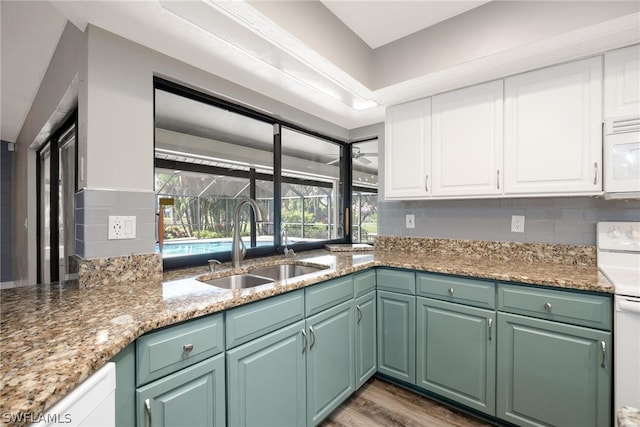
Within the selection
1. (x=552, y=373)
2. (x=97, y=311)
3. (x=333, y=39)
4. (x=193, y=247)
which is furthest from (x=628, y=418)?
(x=193, y=247)

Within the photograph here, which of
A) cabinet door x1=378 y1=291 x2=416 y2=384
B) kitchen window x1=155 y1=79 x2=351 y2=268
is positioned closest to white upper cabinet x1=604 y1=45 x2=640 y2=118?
cabinet door x1=378 y1=291 x2=416 y2=384

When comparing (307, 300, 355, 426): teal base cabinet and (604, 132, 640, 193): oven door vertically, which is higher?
(604, 132, 640, 193): oven door

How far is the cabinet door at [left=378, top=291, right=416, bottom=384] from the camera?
1.99 m

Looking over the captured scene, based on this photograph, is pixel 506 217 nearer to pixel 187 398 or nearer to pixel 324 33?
pixel 324 33

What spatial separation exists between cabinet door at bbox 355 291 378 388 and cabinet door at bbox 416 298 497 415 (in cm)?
31

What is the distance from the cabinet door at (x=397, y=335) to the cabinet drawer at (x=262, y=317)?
80 centimetres

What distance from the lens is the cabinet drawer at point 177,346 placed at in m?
0.98

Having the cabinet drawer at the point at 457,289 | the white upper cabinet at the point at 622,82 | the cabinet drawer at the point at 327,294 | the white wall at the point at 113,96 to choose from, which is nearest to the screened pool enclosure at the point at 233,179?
the white wall at the point at 113,96

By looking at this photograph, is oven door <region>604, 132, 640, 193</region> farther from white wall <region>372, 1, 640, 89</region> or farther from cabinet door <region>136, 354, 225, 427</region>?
cabinet door <region>136, 354, 225, 427</region>

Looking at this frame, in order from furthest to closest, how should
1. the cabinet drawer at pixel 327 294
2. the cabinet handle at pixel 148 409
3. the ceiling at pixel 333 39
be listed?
the cabinet drawer at pixel 327 294, the ceiling at pixel 333 39, the cabinet handle at pixel 148 409

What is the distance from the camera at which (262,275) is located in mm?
2062

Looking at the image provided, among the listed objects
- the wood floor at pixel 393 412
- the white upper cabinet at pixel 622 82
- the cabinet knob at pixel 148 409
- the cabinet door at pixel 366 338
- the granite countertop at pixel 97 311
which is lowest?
the wood floor at pixel 393 412

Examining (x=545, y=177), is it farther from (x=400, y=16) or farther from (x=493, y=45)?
(x=400, y=16)

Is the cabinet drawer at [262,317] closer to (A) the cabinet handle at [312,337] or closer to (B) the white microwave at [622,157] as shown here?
(A) the cabinet handle at [312,337]
